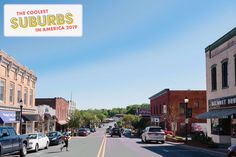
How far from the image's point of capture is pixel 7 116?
39125 millimetres

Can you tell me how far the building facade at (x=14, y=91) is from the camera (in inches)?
1559

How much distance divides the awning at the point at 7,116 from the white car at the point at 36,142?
21.2 ft

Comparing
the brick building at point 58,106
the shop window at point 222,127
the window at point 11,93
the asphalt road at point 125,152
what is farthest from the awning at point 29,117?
the brick building at point 58,106

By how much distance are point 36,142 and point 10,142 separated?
806 cm

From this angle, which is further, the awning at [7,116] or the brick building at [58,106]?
the brick building at [58,106]

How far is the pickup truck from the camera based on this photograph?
67.5 ft

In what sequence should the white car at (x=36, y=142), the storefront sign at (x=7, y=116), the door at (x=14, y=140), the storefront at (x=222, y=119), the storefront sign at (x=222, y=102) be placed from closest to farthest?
→ the door at (x=14, y=140) < the white car at (x=36, y=142) < the storefront at (x=222, y=119) < the storefront sign at (x=222, y=102) < the storefront sign at (x=7, y=116)

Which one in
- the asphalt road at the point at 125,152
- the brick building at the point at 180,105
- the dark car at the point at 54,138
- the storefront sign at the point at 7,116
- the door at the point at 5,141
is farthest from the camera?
the brick building at the point at 180,105

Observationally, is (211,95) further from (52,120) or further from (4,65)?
(52,120)

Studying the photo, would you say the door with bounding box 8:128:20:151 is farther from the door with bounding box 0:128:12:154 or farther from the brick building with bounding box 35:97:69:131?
the brick building with bounding box 35:97:69:131

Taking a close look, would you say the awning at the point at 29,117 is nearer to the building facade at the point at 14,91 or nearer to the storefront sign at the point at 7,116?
the building facade at the point at 14,91

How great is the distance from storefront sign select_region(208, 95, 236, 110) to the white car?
52.0ft

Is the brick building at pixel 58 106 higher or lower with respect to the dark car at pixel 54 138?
higher

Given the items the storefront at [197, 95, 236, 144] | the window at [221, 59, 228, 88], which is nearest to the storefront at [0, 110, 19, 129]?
the storefront at [197, 95, 236, 144]
